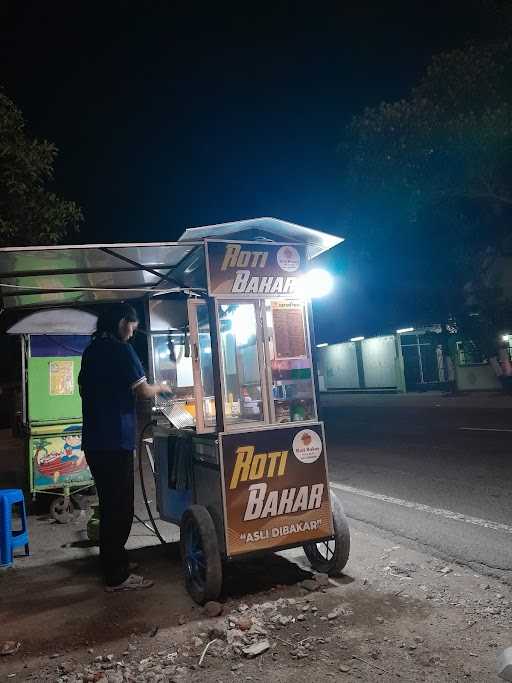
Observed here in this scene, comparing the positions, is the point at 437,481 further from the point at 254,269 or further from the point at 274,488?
the point at 254,269

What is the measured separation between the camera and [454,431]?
12492 mm

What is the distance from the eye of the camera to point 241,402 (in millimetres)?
4910

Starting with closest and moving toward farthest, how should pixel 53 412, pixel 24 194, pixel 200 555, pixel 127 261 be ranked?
1. pixel 200 555
2. pixel 127 261
3. pixel 53 412
4. pixel 24 194

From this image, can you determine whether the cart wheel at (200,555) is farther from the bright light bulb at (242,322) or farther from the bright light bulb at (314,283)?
the bright light bulb at (314,283)

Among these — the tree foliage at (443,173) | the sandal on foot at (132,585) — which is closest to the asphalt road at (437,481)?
the sandal on foot at (132,585)

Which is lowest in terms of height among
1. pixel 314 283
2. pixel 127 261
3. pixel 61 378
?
pixel 61 378

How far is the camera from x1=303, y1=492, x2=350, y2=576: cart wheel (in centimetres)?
423

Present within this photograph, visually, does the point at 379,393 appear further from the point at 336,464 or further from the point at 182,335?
the point at 182,335

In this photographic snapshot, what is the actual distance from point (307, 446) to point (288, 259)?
5.14 feet

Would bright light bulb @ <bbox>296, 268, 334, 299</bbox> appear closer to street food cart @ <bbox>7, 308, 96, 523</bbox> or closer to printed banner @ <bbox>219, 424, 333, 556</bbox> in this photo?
printed banner @ <bbox>219, 424, 333, 556</bbox>

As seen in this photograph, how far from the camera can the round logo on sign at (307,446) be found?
4238mm

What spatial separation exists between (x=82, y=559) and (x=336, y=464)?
217 inches

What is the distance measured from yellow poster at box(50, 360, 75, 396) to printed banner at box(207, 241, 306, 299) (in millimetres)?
4165

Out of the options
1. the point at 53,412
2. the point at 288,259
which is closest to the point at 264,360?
the point at 288,259
